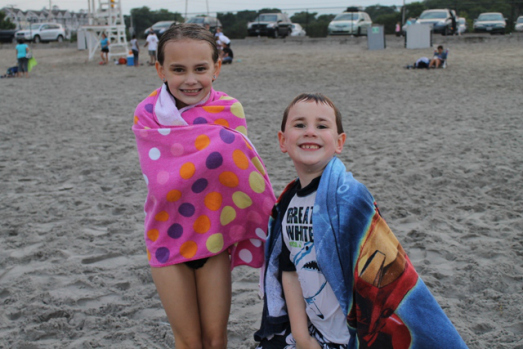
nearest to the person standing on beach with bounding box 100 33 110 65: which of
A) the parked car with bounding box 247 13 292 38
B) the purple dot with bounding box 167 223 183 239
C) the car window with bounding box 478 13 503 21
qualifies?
the parked car with bounding box 247 13 292 38

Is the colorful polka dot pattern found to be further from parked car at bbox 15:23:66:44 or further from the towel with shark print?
parked car at bbox 15:23:66:44

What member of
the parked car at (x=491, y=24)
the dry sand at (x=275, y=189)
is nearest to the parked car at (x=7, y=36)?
the dry sand at (x=275, y=189)

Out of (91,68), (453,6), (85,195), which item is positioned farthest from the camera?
(453,6)

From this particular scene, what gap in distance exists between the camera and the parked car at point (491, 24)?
29.2 metres

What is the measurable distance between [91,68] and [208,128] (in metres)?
21.4

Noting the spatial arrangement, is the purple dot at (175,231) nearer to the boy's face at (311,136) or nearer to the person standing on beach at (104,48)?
the boy's face at (311,136)

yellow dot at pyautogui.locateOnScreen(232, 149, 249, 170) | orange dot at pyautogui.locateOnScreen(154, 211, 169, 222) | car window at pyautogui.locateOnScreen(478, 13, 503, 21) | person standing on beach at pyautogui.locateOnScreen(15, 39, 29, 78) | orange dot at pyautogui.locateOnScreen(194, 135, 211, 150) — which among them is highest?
car window at pyautogui.locateOnScreen(478, 13, 503, 21)

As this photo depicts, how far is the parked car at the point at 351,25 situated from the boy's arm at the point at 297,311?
104ft

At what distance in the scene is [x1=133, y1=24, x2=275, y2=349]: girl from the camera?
209 centimetres

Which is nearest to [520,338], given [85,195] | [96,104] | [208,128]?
[208,128]

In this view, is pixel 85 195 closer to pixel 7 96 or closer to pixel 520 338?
pixel 520 338

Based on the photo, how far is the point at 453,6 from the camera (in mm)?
39000

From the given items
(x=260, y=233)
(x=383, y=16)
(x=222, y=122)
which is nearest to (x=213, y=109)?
(x=222, y=122)

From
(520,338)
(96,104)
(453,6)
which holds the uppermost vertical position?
(453,6)
